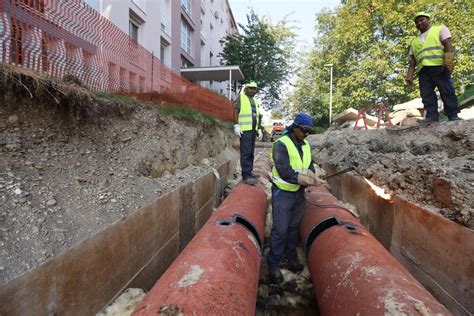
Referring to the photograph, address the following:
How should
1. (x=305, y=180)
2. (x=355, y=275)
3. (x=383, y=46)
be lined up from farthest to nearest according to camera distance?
(x=383, y=46)
(x=305, y=180)
(x=355, y=275)

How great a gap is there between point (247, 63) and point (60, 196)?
75.6ft

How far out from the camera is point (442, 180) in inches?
127

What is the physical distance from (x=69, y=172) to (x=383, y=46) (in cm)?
1862

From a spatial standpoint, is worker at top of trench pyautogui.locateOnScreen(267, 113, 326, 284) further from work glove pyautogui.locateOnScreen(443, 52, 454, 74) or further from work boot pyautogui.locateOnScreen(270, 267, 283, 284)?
work glove pyautogui.locateOnScreen(443, 52, 454, 74)

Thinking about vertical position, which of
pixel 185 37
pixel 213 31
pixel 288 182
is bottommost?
pixel 288 182

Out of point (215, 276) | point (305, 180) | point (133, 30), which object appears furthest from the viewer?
point (133, 30)

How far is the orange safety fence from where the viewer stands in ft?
11.3

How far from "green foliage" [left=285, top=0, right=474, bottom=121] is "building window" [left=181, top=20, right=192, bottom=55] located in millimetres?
→ 9278

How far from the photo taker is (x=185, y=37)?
62.8 feet

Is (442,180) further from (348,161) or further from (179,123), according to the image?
(179,123)

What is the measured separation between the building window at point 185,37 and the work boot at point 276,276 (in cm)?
1735

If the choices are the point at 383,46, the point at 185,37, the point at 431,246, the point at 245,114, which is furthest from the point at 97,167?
the point at 383,46

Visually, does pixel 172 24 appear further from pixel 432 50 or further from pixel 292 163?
pixel 292 163

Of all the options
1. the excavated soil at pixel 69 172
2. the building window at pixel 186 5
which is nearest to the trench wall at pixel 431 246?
the excavated soil at pixel 69 172
